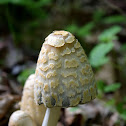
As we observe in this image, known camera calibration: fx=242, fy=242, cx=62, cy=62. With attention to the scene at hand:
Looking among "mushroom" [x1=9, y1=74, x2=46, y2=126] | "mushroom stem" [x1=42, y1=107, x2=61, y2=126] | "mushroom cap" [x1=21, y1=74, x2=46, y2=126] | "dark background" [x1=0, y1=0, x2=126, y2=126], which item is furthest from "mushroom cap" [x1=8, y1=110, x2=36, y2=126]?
"dark background" [x1=0, y1=0, x2=126, y2=126]

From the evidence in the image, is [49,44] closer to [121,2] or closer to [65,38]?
[65,38]

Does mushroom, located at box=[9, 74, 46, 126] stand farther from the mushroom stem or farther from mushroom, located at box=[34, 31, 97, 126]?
mushroom, located at box=[34, 31, 97, 126]

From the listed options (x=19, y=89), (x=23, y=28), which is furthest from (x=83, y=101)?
(x=23, y=28)

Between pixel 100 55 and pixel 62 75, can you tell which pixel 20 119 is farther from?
pixel 100 55

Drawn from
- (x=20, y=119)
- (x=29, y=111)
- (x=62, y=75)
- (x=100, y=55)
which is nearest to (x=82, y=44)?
(x=100, y=55)

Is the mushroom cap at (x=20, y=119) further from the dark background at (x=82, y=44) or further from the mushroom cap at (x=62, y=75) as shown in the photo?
the dark background at (x=82, y=44)

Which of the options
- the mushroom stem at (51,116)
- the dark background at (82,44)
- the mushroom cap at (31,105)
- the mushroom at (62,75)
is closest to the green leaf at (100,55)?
the dark background at (82,44)
